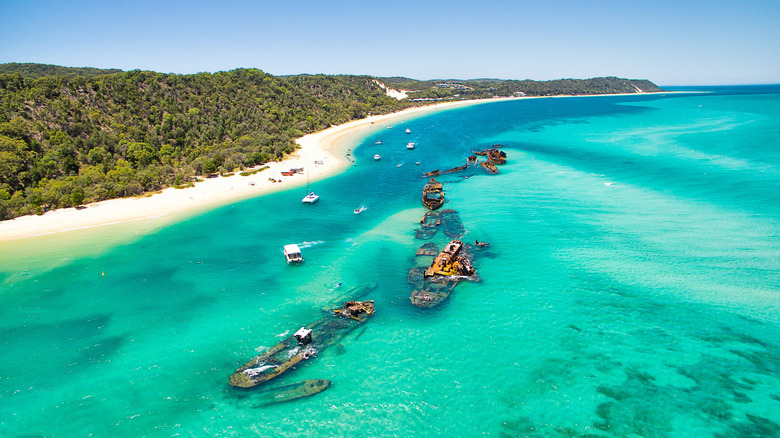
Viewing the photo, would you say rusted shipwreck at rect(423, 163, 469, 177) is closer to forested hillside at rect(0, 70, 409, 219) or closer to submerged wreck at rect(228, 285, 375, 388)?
forested hillside at rect(0, 70, 409, 219)

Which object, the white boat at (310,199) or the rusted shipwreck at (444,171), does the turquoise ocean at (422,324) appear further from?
the rusted shipwreck at (444,171)

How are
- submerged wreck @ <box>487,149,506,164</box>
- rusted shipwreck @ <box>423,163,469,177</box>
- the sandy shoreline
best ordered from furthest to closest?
submerged wreck @ <box>487,149,506,164</box> < rusted shipwreck @ <box>423,163,469,177</box> < the sandy shoreline

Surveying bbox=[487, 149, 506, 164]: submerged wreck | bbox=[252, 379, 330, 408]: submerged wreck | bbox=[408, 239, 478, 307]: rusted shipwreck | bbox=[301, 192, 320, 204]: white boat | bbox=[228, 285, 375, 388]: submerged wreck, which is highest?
bbox=[487, 149, 506, 164]: submerged wreck

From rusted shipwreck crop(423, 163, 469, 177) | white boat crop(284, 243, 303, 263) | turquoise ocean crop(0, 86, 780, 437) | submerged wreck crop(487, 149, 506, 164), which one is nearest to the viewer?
turquoise ocean crop(0, 86, 780, 437)

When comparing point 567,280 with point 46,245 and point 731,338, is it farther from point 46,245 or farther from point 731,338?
point 46,245

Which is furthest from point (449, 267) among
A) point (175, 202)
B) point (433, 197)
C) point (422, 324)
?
point (175, 202)

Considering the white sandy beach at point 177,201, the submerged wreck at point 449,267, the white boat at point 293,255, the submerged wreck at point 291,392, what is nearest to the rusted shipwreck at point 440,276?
the submerged wreck at point 449,267

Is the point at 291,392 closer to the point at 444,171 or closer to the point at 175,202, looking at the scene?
the point at 175,202

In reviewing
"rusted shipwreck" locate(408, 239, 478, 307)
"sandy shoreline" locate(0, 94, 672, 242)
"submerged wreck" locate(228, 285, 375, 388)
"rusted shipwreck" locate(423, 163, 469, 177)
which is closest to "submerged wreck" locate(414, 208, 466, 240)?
"rusted shipwreck" locate(408, 239, 478, 307)
